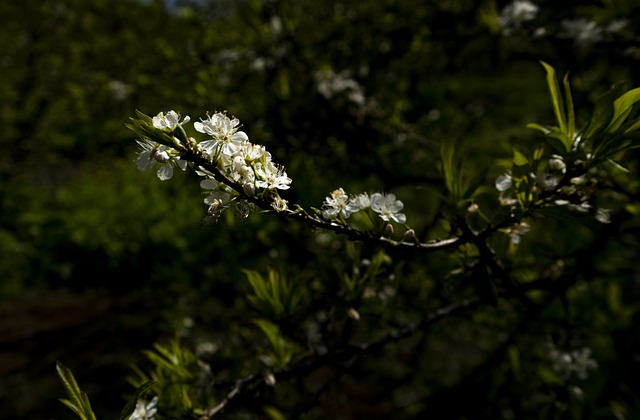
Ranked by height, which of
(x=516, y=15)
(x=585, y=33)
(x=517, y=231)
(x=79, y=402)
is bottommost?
(x=79, y=402)

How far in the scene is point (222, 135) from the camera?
67 centimetres

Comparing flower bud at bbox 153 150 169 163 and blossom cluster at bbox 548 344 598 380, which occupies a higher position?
flower bud at bbox 153 150 169 163

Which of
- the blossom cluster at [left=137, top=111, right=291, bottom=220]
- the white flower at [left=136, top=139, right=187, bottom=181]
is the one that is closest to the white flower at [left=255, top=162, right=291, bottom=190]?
the blossom cluster at [left=137, top=111, right=291, bottom=220]

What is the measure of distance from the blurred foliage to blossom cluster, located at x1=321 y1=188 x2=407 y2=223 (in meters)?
0.13

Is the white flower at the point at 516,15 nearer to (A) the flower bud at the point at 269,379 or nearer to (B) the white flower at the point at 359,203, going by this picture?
(B) the white flower at the point at 359,203

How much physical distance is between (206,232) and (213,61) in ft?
4.56

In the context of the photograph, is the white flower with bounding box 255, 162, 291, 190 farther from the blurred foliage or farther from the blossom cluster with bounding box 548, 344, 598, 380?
the blossom cluster with bounding box 548, 344, 598, 380

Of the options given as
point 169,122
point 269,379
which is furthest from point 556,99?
point 269,379

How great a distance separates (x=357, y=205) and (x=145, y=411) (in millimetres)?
638

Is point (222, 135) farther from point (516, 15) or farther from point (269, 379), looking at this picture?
point (516, 15)

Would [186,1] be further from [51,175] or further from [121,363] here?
[51,175]

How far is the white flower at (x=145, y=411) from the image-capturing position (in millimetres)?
886

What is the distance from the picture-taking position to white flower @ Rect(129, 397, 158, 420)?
89cm

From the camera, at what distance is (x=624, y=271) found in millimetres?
1771
